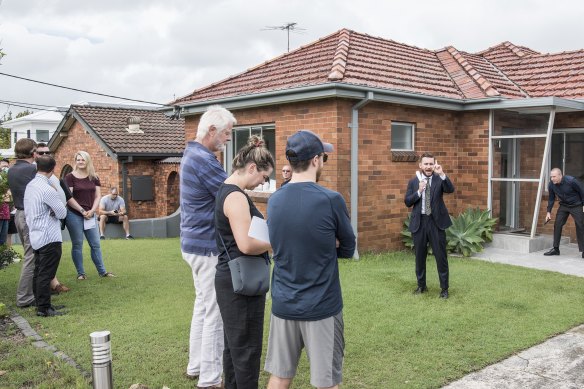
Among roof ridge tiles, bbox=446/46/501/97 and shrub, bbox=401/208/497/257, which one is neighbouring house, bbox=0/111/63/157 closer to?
roof ridge tiles, bbox=446/46/501/97

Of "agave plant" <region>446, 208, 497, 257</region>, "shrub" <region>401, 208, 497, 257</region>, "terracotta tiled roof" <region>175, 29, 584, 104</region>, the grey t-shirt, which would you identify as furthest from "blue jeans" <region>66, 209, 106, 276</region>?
the grey t-shirt

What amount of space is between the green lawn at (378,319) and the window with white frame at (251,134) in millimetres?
3004

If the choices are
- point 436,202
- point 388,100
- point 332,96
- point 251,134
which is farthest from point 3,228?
point 436,202

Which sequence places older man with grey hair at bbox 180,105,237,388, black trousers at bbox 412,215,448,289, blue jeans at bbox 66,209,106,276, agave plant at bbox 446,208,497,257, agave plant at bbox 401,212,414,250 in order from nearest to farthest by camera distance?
older man with grey hair at bbox 180,105,237,388 < black trousers at bbox 412,215,448,289 < blue jeans at bbox 66,209,106,276 < agave plant at bbox 446,208,497,257 < agave plant at bbox 401,212,414,250

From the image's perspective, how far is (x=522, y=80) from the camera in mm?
12484

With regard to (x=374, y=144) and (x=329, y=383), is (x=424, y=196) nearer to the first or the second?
(x=374, y=144)

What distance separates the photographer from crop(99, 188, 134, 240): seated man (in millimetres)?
14656

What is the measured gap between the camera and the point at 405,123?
34.5ft

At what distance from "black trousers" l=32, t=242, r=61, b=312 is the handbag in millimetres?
3527

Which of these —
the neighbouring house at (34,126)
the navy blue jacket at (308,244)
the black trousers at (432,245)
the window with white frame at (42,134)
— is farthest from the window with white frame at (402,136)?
the window with white frame at (42,134)

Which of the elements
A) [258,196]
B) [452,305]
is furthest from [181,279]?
[452,305]

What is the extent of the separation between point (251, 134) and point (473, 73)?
4.95 meters

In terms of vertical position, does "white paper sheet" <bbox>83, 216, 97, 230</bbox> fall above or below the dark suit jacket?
below

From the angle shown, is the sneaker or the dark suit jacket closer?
the dark suit jacket
